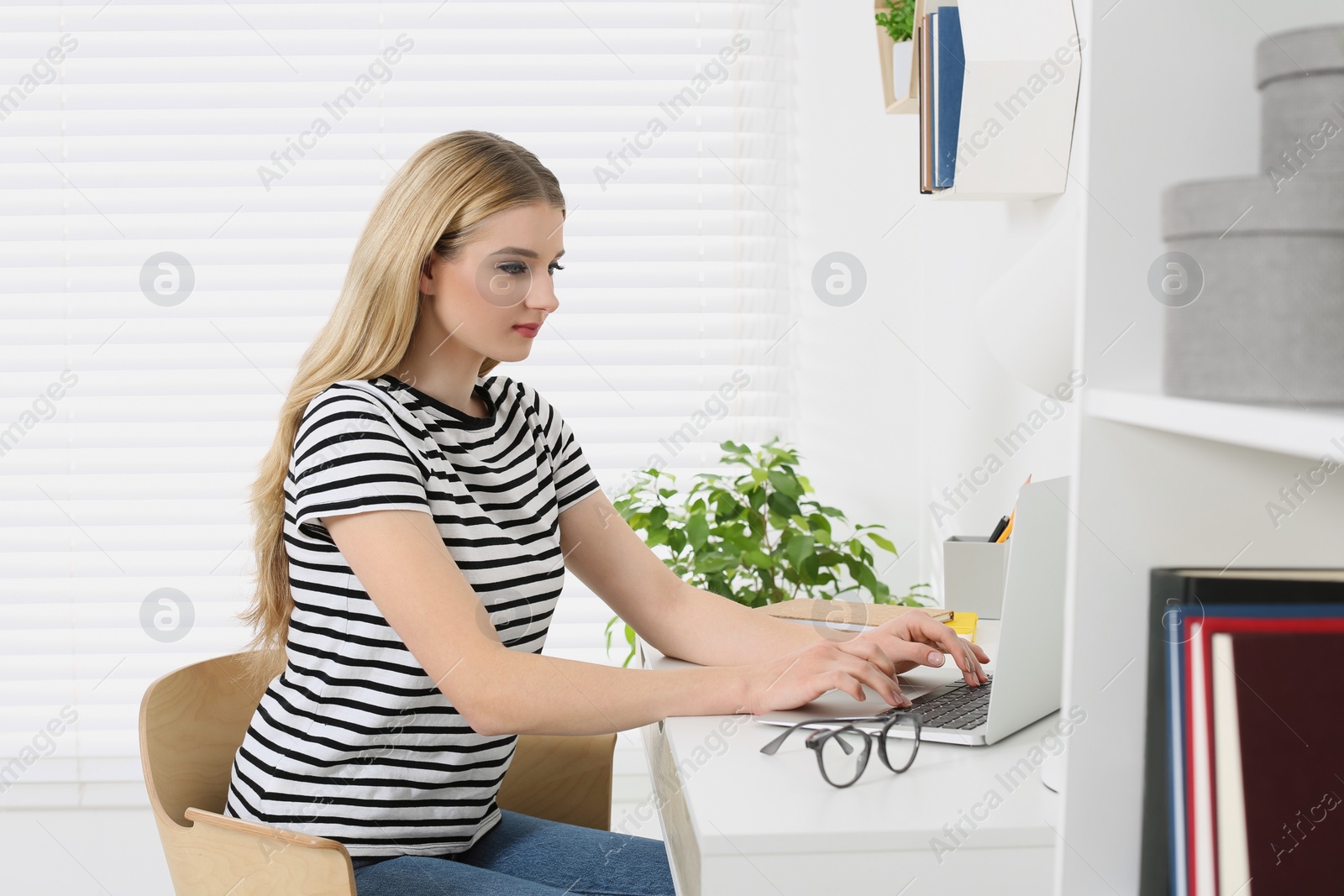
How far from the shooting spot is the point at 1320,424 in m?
0.41

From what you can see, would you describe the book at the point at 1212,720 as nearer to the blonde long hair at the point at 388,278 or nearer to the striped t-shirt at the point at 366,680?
the striped t-shirt at the point at 366,680

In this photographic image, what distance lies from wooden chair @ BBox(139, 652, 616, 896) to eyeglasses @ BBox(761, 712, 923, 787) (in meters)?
0.44

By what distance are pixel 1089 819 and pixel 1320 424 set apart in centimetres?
33

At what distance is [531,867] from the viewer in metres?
1.18

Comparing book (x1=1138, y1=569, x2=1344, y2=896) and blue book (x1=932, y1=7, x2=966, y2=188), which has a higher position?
blue book (x1=932, y1=7, x2=966, y2=188)

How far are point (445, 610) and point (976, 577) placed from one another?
Answer: 829 millimetres

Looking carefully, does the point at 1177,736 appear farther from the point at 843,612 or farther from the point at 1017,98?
the point at 1017,98

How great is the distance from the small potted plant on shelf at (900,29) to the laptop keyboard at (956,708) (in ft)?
3.85

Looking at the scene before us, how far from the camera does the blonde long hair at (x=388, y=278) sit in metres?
1.22

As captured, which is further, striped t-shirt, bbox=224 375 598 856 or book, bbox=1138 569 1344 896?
striped t-shirt, bbox=224 375 598 856

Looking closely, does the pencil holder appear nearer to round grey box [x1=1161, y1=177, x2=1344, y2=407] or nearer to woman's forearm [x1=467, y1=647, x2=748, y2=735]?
woman's forearm [x1=467, y1=647, x2=748, y2=735]

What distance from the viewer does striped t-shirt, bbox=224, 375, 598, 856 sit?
1101 millimetres

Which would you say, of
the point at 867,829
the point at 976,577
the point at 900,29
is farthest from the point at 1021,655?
the point at 900,29

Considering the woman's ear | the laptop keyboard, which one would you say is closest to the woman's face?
the woman's ear
